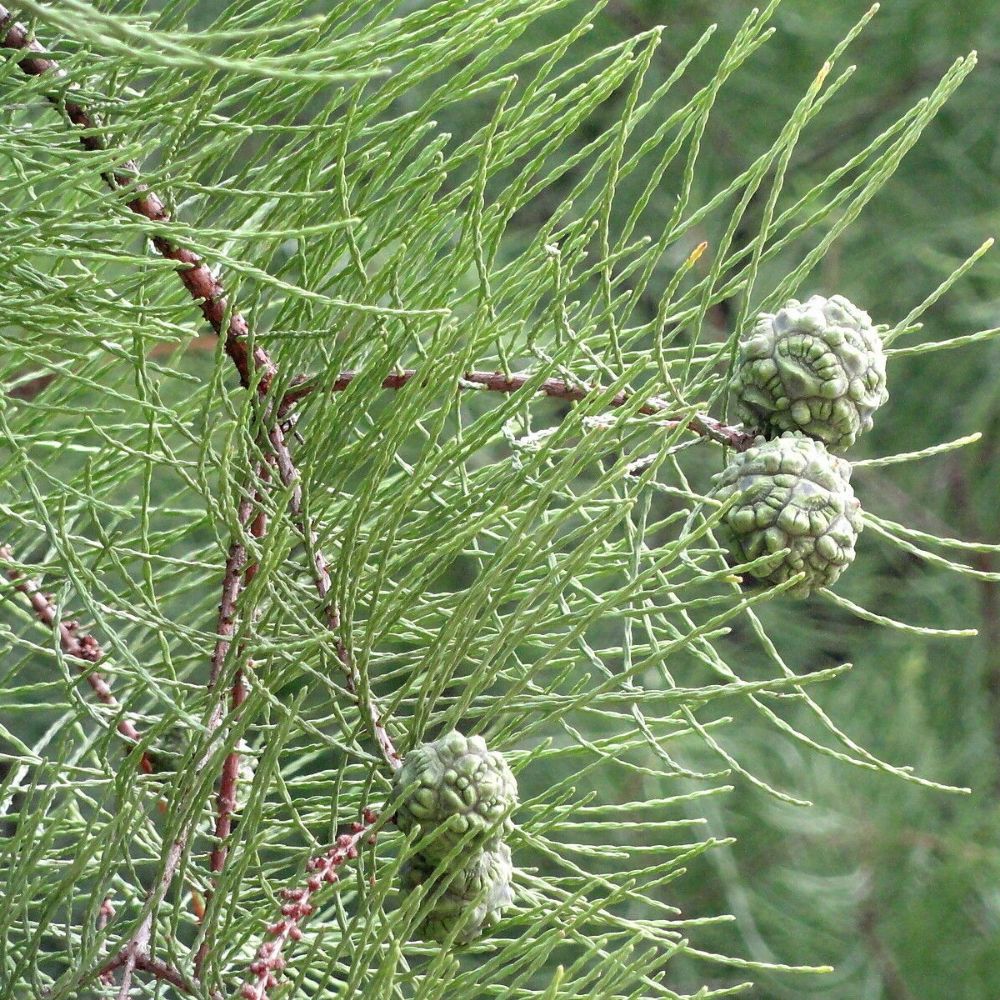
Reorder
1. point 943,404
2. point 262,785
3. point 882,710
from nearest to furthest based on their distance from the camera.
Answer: point 262,785, point 882,710, point 943,404

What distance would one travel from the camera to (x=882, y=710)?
188 centimetres

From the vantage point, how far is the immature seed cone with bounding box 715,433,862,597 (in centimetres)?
40

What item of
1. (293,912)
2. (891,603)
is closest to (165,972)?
(293,912)

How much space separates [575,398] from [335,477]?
0.27ft

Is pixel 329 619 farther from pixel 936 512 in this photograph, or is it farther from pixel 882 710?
pixel 936 512

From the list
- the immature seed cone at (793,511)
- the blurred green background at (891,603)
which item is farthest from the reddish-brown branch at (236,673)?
the blurred green background at (891,603)

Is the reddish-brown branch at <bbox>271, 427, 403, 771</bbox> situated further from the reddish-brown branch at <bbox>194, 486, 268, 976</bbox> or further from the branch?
the branch

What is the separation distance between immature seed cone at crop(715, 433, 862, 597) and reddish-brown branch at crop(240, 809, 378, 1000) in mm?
135

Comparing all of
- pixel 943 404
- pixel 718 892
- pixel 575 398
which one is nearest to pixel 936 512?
pixel 943 404

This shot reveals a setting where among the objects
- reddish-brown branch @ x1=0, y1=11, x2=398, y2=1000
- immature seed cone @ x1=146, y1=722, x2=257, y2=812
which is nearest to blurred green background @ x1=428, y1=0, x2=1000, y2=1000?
immature seed cone @ x1=146, y1=722, x2=257, y2=812

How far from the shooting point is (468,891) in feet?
1.26

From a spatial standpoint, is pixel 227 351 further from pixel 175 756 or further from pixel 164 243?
pixel 175 756

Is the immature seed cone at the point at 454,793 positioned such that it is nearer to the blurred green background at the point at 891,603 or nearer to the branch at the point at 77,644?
the branch at the point at 77,644

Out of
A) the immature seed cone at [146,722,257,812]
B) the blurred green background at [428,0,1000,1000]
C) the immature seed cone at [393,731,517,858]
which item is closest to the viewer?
the immature seed cone at [393,731,517,858]
